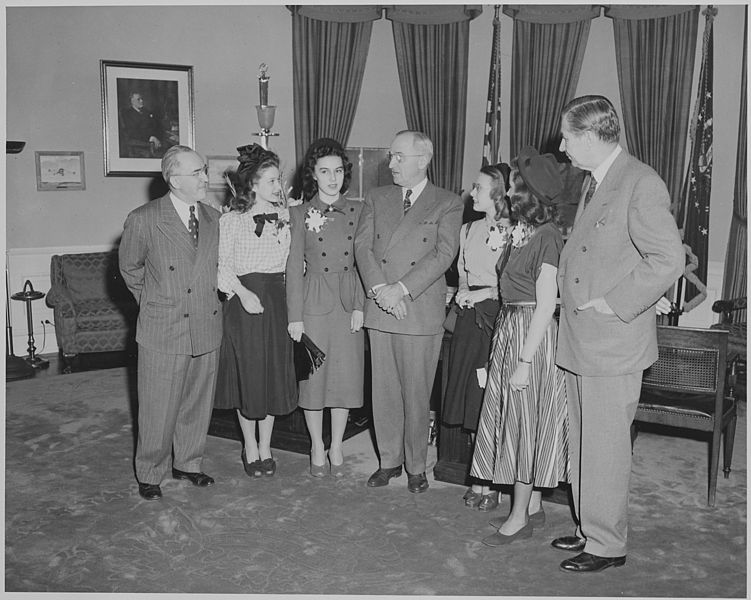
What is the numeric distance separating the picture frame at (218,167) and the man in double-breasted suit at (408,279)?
4401 millimetres

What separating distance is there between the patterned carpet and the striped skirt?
353mm

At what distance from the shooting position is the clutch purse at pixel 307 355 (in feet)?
13.3

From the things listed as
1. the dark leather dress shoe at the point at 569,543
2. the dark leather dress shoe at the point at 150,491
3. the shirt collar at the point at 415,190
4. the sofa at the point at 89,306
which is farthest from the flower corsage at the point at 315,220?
the sofa at the point at 89,306

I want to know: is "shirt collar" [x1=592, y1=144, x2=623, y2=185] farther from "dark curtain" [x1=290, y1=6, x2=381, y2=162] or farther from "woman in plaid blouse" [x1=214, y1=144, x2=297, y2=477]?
"dark curtain" [x1=290, y1=6, x2=381, y2=162]

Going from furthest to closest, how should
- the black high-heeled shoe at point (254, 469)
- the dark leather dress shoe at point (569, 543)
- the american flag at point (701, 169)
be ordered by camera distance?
the american flag at point (701, 169)
the black high-heeled shoe at point (254, 469)
the dark leather dress shoe at point (569, 543)

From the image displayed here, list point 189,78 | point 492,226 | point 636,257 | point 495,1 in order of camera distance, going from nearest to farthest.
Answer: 1. point 636,257
2. point 492,226
3. point 495,1
4. point 189,78

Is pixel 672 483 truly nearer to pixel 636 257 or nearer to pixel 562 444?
pixel 562 444

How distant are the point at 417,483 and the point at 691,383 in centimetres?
146

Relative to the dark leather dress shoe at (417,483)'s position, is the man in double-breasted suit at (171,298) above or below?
above

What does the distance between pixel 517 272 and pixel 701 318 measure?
4.80 meters

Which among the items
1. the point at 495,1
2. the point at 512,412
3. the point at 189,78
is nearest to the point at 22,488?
the point at 512,412

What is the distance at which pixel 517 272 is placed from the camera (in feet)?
10.9

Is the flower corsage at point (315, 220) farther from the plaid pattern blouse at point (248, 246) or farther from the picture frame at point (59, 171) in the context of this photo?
the picture frame at point (59, 171)

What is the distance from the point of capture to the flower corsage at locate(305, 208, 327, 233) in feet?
13.2
